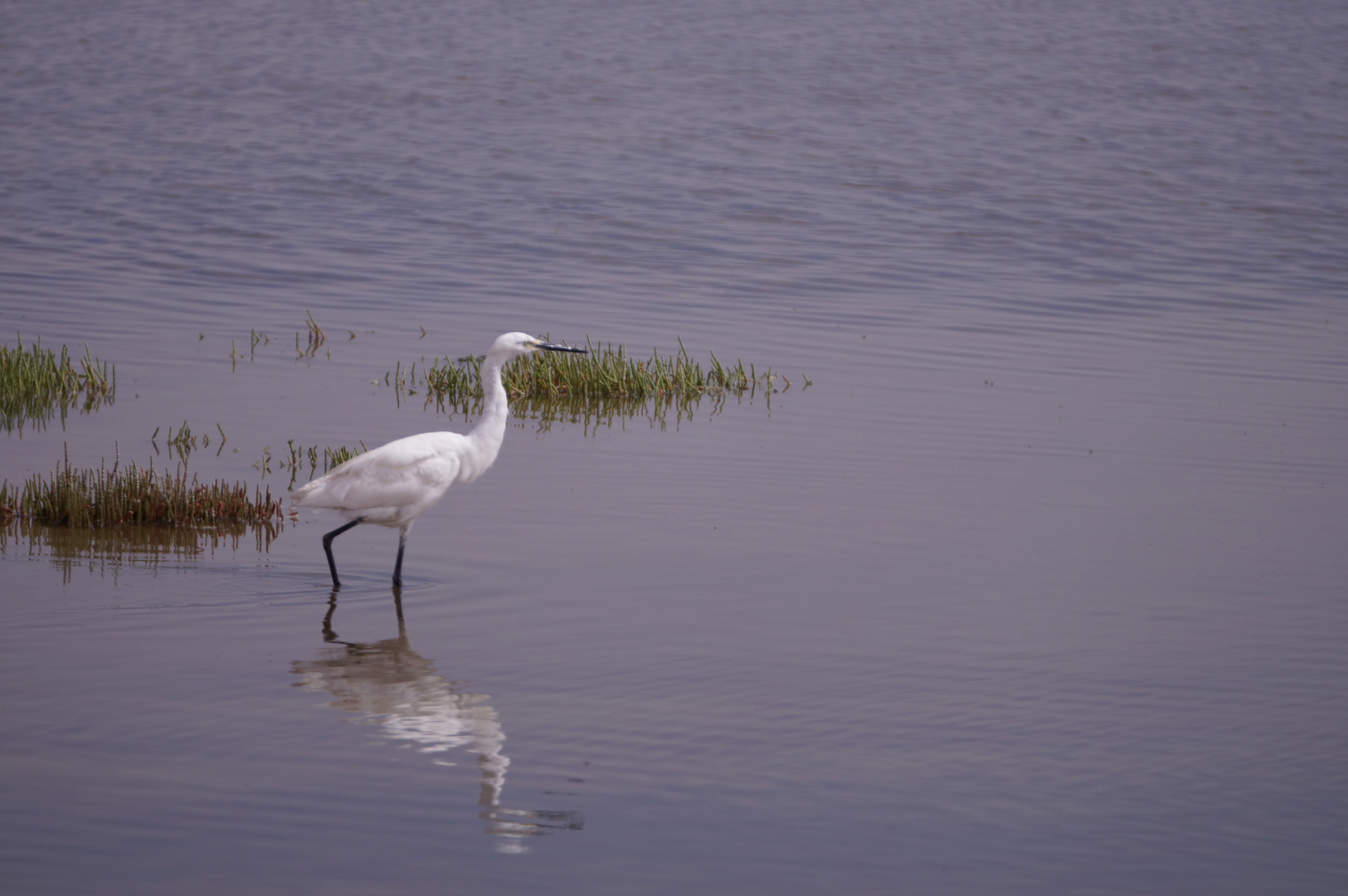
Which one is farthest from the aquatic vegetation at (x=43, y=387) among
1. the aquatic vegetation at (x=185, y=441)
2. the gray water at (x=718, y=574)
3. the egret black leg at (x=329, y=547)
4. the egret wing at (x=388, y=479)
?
the egret black leg at (x=329, y=547)

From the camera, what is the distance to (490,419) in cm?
929

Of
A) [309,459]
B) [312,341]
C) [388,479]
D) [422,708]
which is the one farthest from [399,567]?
[312,341]

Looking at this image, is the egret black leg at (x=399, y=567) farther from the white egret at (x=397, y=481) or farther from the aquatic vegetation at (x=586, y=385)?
the aquatic vegetation at (x=586, y=385)

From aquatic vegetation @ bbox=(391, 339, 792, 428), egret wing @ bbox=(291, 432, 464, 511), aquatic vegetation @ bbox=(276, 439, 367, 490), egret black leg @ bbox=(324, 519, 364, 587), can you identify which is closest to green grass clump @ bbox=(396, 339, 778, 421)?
aquatic vegetation @ bbox=(391, 339, 792, 428)

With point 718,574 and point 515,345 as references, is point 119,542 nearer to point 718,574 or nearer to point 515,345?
point 515,345

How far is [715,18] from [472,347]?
38425 mm

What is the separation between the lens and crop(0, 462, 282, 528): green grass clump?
9508mm

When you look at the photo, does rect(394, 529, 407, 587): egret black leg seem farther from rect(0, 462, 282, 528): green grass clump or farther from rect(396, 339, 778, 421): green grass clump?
rect(396, 339, 778, 421): green grass clump

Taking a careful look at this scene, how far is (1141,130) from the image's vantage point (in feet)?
129

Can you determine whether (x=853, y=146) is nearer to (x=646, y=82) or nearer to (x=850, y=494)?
(x=646, y=82)

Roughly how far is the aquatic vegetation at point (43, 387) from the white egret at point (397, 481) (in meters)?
4.53

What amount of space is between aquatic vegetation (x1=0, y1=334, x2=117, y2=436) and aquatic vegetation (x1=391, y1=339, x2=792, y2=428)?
8.71ft

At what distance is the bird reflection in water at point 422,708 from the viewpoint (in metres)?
5.81

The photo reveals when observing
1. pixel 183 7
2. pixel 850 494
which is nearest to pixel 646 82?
pixel 183 7
